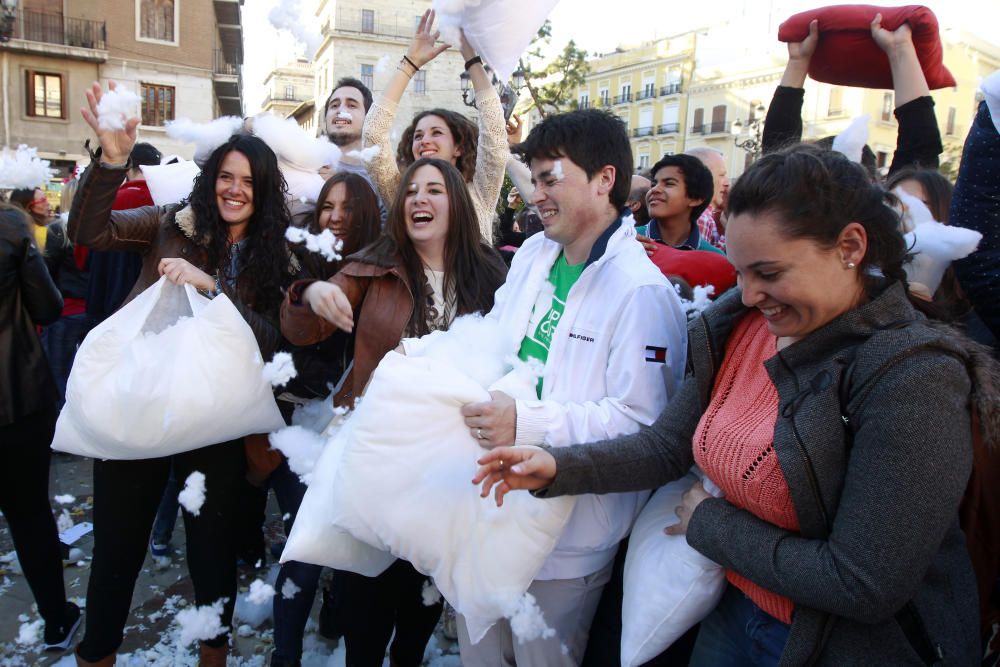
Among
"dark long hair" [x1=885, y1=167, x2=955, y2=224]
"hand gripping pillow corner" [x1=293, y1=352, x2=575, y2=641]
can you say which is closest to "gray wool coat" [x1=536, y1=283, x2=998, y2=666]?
"hand gripping pillow corner" [x1=293, y1=352, x2=575, y2=641]

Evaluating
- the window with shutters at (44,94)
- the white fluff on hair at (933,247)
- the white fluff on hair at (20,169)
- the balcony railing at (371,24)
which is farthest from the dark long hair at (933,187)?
the window with shutters at (44,94)

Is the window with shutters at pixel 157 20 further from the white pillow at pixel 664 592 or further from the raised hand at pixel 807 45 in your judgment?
the white pillow at pixel 664 592

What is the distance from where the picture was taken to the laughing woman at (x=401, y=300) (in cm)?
238

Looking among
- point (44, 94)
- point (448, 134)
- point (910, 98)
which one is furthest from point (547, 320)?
point (44, 94)

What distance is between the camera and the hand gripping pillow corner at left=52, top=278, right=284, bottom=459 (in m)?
2.22

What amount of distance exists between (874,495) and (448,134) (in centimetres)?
269

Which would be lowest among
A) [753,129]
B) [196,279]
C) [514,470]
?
[514,470]

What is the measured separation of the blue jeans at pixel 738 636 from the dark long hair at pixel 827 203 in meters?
0.79

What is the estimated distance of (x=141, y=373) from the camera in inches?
88.0

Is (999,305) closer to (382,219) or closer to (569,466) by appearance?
(569,466)

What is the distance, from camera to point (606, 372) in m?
1.97

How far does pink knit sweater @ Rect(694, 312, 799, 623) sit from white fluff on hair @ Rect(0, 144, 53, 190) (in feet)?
10.00

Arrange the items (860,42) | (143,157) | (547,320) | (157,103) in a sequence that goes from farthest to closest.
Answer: (157,103)
(143,157)
(860,42)
(547,320)

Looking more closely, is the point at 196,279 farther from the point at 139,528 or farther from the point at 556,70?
the point at 556,70
